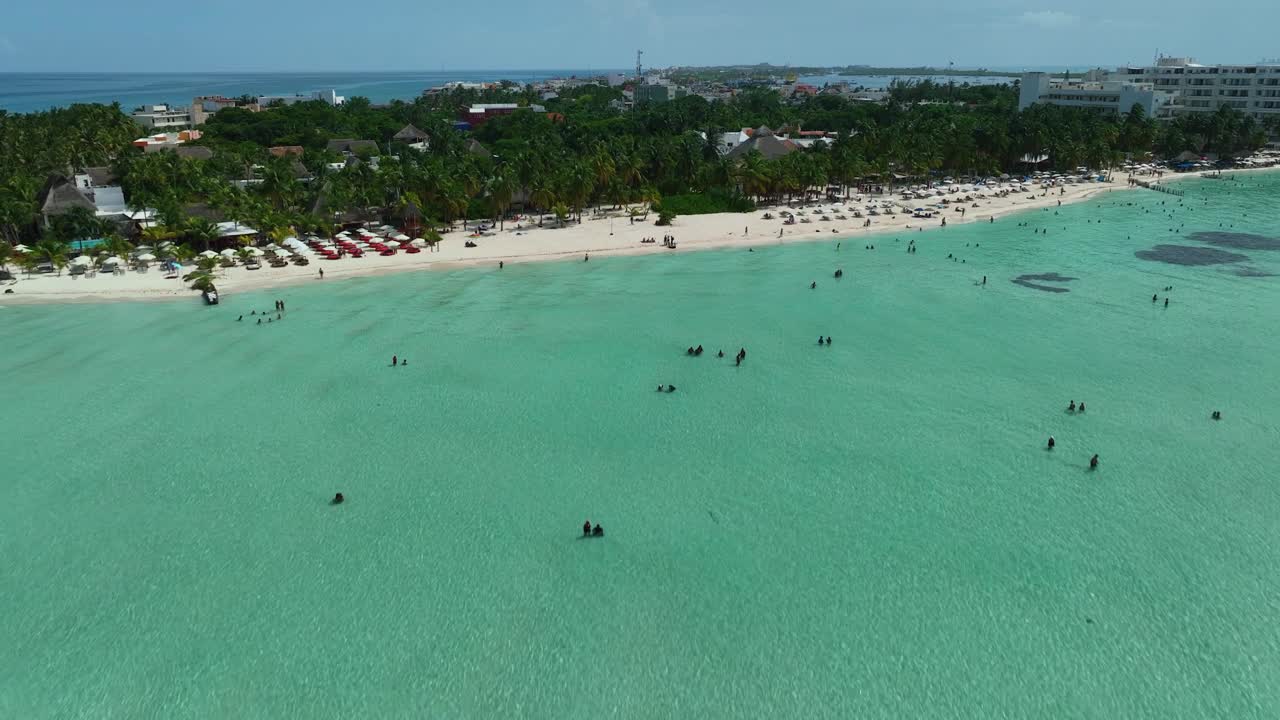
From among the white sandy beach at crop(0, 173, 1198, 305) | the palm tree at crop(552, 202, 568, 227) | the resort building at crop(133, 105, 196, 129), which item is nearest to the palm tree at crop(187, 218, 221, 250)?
the white sandy beach at crop(0, 173, 1198, 305)

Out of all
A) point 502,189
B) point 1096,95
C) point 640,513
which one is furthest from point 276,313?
point 1096,95

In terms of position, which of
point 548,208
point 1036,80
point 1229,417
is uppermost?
point 1036,80

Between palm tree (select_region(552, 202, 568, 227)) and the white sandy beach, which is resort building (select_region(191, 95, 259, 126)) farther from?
the white sandy beach

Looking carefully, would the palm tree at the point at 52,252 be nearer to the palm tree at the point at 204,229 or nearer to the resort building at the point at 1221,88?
the palm tree at the point at 204,229

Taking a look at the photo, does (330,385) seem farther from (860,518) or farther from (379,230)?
(379,230)

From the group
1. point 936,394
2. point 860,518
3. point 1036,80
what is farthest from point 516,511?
point 1036,80

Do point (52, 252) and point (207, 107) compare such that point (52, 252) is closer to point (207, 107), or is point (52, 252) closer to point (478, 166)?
point (478, 166)
